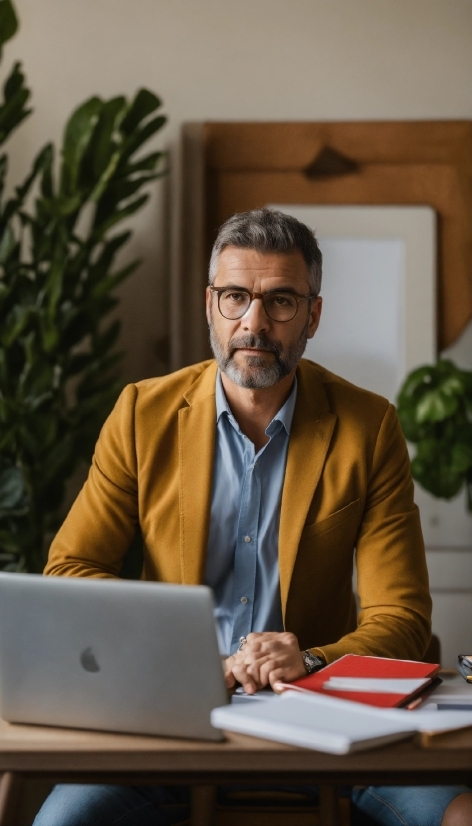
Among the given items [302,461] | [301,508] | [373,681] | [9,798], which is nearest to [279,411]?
[302,461]

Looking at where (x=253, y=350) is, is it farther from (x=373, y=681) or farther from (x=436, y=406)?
(x=436, y=406)

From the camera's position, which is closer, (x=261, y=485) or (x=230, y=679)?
(x=230, y=679)

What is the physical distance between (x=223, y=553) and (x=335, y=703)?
0.67 metres

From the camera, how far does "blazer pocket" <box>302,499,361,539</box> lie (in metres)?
1.76

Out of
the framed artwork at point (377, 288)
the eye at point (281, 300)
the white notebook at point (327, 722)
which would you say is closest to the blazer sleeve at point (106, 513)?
the eye at point (281, 300)

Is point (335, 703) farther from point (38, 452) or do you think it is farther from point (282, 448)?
point (38, 452)

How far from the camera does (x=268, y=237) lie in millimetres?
1812

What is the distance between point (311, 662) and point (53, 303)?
5.02 ft

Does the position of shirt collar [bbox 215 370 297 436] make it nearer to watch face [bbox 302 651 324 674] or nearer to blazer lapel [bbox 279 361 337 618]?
blazer lapel [bbox 279 361 337 618]

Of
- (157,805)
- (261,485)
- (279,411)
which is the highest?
(279,411)

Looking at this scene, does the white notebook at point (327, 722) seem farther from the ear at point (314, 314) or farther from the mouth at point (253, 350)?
the ear at point (314, 314)

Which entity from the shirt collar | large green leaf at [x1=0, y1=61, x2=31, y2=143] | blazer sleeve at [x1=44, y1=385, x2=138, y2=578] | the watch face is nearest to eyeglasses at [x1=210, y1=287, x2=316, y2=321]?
the shirt collar

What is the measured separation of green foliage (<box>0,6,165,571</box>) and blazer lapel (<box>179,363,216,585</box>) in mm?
848

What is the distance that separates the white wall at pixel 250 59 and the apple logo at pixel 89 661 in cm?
206
